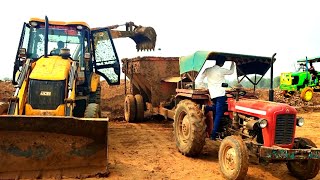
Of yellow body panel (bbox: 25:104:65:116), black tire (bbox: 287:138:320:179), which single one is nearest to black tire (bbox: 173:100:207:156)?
black tire (bbox: 287:138:320:179)

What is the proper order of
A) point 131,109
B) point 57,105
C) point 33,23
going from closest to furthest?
point 57,105, point 33,23, point 131,109

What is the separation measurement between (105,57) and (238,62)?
3.78 m

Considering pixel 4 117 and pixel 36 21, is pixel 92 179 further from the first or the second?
pixel 36 21

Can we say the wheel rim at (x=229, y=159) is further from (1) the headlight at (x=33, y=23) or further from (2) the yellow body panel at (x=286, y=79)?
(2) the yellow body panel at (x=286, y=79)

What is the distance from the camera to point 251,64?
7.25m

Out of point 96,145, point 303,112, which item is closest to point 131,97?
point 96,145

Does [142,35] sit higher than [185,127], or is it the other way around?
[142,35]

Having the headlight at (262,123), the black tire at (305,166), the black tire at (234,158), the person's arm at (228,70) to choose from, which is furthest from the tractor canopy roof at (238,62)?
the black tire at (305,166)

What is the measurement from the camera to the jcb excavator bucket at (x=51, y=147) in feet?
16.7

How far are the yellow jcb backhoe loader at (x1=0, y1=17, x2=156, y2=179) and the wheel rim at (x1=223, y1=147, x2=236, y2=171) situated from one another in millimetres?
1929

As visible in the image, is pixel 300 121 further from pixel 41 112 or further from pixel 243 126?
pixel 41 112

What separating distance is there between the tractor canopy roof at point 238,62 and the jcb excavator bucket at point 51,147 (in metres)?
2.46

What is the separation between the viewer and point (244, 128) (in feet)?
19.4

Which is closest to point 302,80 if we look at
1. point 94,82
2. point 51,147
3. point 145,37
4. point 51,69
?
point 145,37
